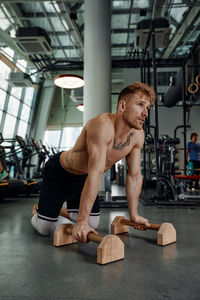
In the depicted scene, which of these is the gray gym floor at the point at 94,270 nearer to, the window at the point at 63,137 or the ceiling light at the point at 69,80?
the ceiling light at the point at 69,80

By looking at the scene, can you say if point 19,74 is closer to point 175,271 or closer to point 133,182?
point 133,182

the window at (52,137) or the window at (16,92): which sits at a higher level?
the window at (16,92)

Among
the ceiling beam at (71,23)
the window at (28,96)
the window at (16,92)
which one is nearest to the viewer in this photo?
the ceiling beam at (71,23)

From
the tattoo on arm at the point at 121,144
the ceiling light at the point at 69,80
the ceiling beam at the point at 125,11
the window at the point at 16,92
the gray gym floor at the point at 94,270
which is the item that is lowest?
the gray gym floor at the point at 94,270

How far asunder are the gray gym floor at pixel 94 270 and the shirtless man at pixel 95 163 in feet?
0.56

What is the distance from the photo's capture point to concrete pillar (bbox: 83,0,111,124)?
18.0 ft

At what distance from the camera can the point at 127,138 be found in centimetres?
174

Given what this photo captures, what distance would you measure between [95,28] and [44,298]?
560 centimetres

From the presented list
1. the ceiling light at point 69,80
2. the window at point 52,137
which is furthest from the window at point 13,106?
the ceiling light at point 69,80

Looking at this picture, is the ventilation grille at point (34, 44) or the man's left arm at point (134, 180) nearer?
the man's left arm at point (134, 180)

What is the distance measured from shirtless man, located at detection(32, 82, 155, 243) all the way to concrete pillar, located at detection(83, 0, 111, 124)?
11.8 feet

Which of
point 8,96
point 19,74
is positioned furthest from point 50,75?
point 19,74

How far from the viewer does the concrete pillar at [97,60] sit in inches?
217

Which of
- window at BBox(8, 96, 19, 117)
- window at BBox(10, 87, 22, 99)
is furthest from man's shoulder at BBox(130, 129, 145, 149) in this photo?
window at BBox(10, 87, 22, 99)
